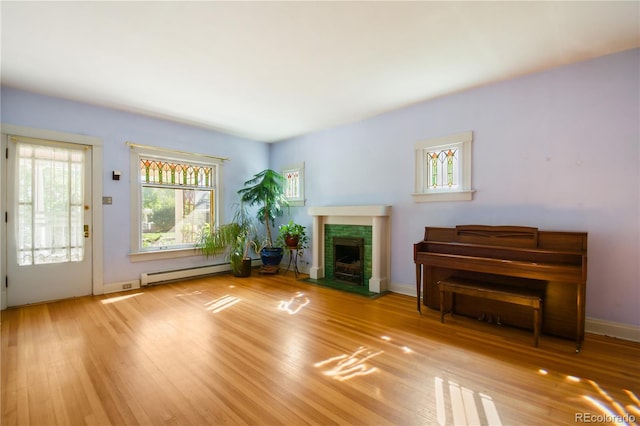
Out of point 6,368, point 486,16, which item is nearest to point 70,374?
point 6,368

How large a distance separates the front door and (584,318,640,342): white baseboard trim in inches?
242

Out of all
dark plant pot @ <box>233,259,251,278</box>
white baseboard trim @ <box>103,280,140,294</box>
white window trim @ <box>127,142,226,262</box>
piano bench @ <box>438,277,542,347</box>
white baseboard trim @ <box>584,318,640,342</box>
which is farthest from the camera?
dark plant pot @ <box>233,259,251,278</box>

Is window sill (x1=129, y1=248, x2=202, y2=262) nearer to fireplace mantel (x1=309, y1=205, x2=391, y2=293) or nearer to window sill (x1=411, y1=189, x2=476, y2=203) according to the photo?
fireplace mantel (x1=309, y1=205, x2=391, y2=293)

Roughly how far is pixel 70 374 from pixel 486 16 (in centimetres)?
419

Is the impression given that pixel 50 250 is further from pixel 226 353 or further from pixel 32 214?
pixel 226 353

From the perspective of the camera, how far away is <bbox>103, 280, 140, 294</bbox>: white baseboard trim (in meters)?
4.25

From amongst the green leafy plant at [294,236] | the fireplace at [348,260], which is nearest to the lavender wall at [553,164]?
the fireplace at [348,260]

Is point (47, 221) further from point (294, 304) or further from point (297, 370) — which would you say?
point (297, 370)

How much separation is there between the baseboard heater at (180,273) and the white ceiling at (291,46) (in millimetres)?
2647

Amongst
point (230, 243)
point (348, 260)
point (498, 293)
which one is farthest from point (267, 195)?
point (498, 293)

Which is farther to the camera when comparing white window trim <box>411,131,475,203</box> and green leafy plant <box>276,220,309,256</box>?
green leafy plant <box>276,220,309,256</box>

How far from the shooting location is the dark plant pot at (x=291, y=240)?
17.0 ft

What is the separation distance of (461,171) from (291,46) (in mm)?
2537

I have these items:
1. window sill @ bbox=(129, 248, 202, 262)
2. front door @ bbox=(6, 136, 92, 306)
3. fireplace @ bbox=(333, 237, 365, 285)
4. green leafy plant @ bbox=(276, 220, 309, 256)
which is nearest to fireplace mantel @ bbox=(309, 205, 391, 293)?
fireplace @ bbox=(333, 237, 365, 285)
